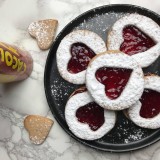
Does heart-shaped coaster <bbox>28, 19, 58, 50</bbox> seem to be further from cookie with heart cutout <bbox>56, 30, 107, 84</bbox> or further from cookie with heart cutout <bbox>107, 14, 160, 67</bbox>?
cookie with heart cutout <bbox>107, 14, 160, 67</bbox>

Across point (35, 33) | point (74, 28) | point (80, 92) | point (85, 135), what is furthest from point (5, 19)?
point (85, 135)

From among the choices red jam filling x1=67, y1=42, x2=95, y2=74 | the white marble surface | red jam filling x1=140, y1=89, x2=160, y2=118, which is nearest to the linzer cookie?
the white marble surface

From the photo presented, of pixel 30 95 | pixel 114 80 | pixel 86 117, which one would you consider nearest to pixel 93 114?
pixel 86 117

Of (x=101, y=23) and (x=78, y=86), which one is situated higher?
(x=101, y=23)

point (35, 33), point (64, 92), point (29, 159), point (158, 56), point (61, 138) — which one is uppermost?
point (158, 56)

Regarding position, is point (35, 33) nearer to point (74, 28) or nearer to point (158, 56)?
point (74, 28)

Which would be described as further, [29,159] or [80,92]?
[29,159]

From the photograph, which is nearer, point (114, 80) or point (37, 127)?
point (114, 80)

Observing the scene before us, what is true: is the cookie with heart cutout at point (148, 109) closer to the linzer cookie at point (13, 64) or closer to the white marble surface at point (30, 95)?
the white marble surface at point (30, 95)

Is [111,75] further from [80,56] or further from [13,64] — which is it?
[13,64]
